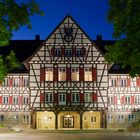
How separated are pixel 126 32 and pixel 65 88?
31.6 meters

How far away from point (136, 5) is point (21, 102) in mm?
35786

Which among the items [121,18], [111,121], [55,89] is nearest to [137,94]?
[111,121]

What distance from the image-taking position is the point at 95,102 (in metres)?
59.0

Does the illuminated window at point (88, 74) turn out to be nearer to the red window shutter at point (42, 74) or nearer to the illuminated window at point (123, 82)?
the illuminated window at point (123, 82)

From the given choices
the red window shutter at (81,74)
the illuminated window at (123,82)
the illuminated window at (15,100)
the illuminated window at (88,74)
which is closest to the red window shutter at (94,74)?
the illuminated window at (88,74)

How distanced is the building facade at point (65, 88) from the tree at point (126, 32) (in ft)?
97.8

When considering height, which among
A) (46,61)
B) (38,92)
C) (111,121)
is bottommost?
(111,121)

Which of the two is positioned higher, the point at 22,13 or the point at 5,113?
the point at 22,13

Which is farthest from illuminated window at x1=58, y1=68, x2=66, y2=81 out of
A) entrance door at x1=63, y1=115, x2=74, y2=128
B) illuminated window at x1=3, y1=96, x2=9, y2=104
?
illuminated window at x1=3, y1=96, x2=9, y2=104

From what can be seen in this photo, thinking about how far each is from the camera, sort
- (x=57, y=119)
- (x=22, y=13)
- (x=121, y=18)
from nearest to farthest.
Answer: (x=22, y=13), (x=121, y=18), (x=57, y=119)

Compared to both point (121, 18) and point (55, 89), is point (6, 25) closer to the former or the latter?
point (121, 18)

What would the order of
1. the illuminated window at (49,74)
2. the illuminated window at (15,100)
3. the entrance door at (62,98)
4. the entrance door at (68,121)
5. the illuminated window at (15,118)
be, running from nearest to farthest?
1. the entrance door at (62,98)
2. the illuminated window at (49,74)
3. the entrance door at (68,121)
4. the illuminated window at (15,118)
5. the illuminated window at (15,100)

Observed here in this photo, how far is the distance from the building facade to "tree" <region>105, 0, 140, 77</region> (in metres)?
29.8

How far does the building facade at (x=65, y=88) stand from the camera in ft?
193
